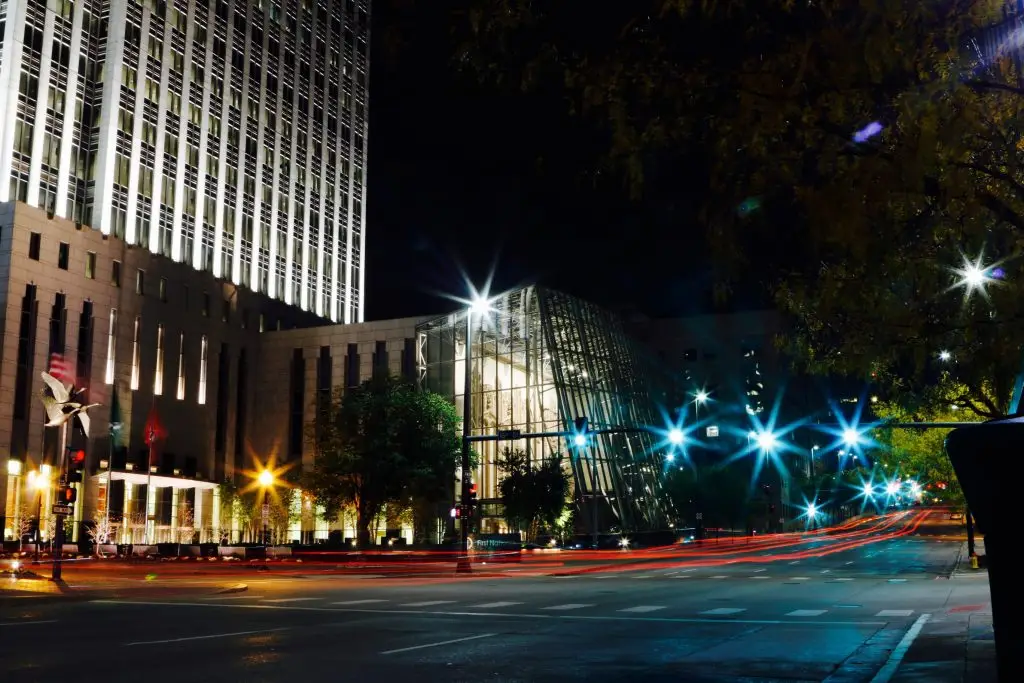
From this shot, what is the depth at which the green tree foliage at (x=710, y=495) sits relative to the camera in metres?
85.7

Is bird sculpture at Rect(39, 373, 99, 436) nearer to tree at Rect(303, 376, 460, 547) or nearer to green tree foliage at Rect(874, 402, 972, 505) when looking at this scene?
tree at Rect(303, 376, 460, 547)

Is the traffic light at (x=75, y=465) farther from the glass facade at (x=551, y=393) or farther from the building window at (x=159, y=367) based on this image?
the building window at (x=159, y=367)

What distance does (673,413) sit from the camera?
12275cm

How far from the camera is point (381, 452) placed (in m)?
62.6

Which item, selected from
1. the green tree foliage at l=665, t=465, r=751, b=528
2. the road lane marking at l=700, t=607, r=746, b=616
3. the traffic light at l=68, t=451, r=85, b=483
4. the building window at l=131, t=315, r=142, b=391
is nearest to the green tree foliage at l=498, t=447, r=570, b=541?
the green tree foliage at l=665, t=465, r=751, b=528

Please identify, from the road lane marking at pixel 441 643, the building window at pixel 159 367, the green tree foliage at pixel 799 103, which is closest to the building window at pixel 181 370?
the building window at pixel 159 367

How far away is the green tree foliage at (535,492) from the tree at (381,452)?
4107mm

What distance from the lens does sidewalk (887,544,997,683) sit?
11414mm

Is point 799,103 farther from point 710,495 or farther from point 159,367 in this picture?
point 710,495

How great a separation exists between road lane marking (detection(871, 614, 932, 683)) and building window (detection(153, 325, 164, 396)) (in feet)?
236

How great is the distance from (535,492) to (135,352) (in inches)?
1411

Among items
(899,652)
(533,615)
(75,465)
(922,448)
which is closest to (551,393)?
(922,448)

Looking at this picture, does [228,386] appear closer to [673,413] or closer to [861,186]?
[673,413]

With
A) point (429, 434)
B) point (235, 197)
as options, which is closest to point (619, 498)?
point (429, 434)
